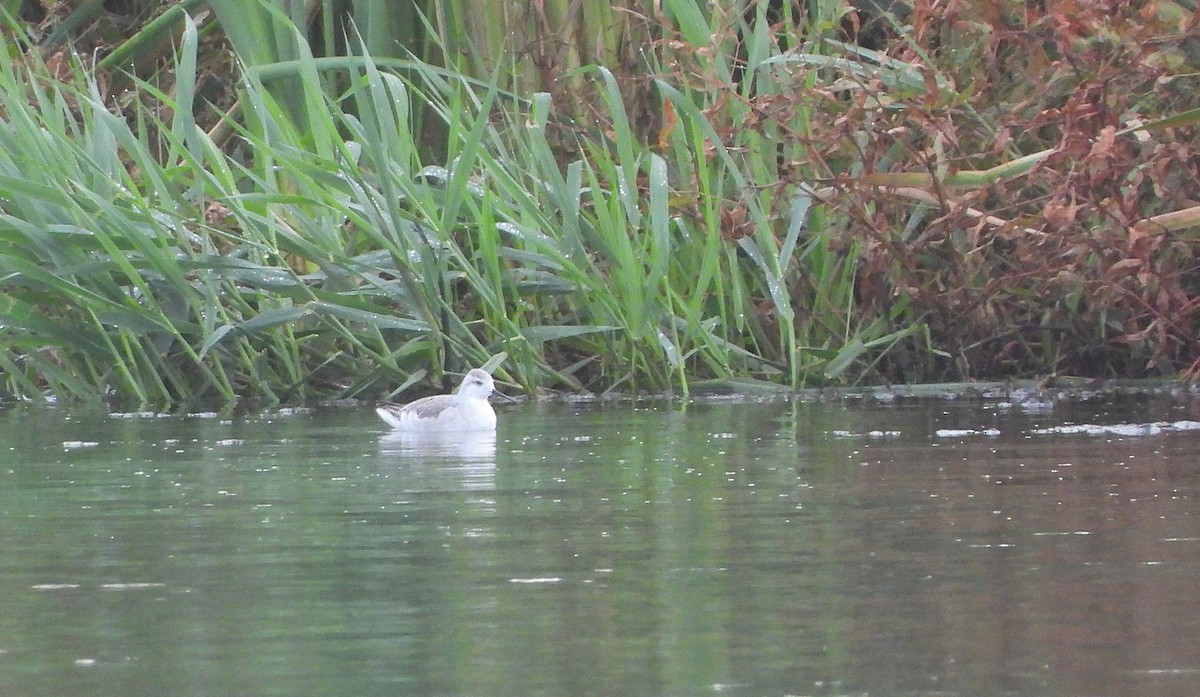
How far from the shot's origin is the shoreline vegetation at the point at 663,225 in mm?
8047

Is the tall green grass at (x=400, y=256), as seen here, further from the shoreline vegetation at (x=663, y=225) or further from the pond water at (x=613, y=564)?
the pond water at (x=613, y=564)

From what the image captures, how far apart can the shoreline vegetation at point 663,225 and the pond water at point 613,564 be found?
1.36 meters

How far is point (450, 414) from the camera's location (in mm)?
7484

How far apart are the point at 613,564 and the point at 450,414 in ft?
11.2

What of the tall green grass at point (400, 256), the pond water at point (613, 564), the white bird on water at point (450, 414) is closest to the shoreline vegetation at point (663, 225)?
the tall green grass at point (400, 256)

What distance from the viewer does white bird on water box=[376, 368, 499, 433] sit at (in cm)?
736

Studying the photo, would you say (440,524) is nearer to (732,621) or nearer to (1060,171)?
(732,621)

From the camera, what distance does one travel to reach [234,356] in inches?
338

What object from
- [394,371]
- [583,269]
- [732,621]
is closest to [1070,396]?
[583,269]

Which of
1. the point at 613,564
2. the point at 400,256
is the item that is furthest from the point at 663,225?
the point at 613,564

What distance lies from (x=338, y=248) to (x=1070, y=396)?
101 inches

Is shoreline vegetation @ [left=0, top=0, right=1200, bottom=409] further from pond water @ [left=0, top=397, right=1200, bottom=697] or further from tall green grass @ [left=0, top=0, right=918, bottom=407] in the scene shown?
pond water @ [left=0, top=397, right=1200, bottom=697]

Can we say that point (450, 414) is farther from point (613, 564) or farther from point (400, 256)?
point (613, 564)

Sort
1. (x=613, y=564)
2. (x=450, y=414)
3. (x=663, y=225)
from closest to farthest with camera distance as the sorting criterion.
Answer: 1. (x=613, y=564)
2. (x=450, y=414)
3. (x=663, y=225)
